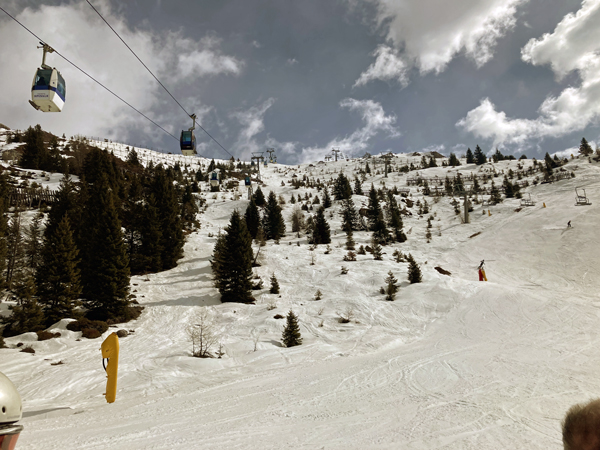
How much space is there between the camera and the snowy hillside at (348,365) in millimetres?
4473

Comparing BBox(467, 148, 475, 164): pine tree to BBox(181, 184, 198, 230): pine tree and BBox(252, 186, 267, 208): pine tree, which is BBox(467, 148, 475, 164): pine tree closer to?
BBox(252, 186, 267, 208): pine tree

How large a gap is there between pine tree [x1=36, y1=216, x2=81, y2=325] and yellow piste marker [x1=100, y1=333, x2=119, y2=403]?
13.4 meters

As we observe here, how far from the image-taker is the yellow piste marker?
6.36 m

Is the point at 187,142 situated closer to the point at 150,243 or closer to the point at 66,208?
the point at 150,243

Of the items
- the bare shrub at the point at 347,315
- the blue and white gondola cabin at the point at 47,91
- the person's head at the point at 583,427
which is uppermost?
the blue and white gondola cabin at the point at 47,91

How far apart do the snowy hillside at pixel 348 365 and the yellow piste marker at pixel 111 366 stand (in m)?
0.28

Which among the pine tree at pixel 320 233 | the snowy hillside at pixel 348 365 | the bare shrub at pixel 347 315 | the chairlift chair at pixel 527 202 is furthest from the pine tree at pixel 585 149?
the bare shrub at pixel 347 315

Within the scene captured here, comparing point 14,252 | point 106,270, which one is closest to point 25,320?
point 106,270

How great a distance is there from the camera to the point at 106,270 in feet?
60.1

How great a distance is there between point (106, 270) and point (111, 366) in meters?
14.5

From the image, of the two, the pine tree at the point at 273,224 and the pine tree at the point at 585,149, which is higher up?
the pine tree at the point at 585,149

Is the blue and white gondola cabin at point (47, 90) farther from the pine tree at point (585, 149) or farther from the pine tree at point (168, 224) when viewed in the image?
the pine tree at point (585, 149)

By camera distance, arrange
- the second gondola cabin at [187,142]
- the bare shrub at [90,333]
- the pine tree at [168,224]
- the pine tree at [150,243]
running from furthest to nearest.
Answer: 1. the pine tree at [168,224]
2. the pine tree at [150,243]
3. the bare shrub at [90,333]
4. the second gondola cabin at [187,142]

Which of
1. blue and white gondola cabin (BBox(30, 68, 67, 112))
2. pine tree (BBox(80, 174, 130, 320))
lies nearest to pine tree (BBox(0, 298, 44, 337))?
pine tree (BBox(80, 174, 130, 320))
